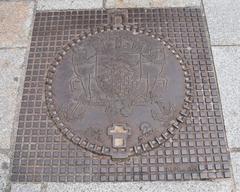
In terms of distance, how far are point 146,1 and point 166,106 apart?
1.21 metres

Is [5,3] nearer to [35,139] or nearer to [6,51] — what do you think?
[6,51]

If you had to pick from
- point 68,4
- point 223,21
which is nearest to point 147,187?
point 223,21

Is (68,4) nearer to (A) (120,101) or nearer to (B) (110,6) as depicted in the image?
(B) (110,6)

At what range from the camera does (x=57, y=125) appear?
9.92 ft

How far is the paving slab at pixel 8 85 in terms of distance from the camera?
3.04m

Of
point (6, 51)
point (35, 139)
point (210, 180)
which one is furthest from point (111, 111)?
point (6, 51)

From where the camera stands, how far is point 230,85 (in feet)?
10.5

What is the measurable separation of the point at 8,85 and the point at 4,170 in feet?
2.49

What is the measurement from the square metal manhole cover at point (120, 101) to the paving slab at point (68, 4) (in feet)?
0.34

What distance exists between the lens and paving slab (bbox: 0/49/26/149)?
3.04 meters

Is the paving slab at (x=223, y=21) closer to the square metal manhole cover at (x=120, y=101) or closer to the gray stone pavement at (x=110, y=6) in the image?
the gray stone pavement at (x=110, y=6)

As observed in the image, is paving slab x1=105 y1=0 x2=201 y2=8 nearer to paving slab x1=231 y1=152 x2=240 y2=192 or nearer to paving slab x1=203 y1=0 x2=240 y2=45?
paving slab x1=203 y1=0 x2=240 y2=45

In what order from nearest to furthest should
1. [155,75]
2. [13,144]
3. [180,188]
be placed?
1. [180,188]
2. [13,144]
3. [155,75]

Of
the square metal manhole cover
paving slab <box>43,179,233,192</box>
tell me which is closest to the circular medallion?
the square metal manhole cover
